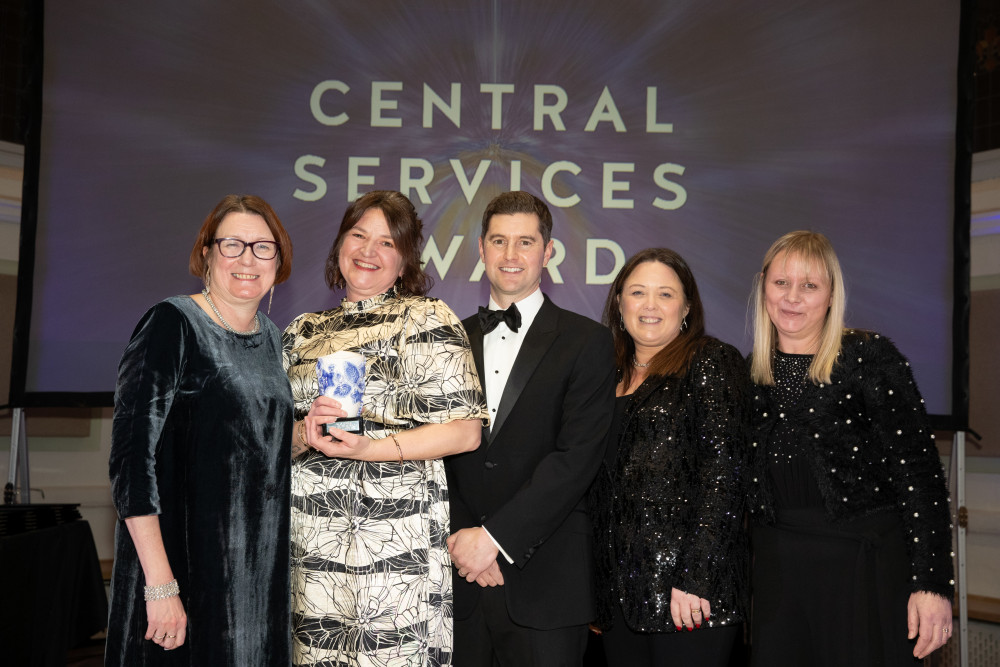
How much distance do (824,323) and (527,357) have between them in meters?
0.96

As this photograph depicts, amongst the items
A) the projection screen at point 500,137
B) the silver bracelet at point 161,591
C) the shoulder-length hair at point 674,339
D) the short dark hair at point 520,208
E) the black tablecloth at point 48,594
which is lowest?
the black tablecloth at point 48,594

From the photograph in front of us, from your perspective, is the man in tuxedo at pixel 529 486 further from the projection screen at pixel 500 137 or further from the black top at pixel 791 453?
the projection screen at pixel 500 137

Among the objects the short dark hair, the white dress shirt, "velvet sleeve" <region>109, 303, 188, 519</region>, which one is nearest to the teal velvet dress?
"velvet sleeve" <region>109, 303, 188, 519</region>

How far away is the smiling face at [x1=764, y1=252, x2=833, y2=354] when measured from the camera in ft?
8.32

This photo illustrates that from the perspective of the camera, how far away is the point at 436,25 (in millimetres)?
4738

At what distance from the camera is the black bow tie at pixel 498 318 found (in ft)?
8.30

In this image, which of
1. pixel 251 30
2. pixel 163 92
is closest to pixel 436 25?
pixel 251 30

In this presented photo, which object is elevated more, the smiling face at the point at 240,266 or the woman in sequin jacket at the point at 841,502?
the smiling face at the point at 240,266

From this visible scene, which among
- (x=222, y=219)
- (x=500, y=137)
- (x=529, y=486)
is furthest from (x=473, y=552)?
(x=500, y=137)

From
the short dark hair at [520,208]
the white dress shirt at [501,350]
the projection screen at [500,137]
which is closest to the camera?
the white dress shirt at [501,350]

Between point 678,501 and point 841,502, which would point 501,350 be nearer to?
point 678,501

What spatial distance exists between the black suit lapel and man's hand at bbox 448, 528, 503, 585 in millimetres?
285

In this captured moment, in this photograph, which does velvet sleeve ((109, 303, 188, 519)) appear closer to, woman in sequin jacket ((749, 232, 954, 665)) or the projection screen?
woman in sequin jacket ((749, 232, 954, 665))

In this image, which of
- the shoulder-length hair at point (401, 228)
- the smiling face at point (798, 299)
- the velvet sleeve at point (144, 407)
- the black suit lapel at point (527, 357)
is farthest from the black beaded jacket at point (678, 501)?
the velvet sleeve at point (144, 407)
